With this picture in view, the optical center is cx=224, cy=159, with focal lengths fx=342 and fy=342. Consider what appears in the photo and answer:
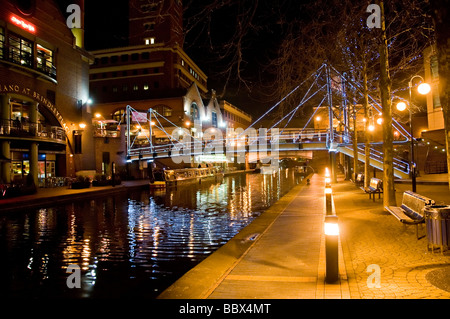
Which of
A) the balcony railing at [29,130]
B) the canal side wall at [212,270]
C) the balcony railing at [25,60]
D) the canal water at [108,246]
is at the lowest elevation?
the canal water at [108,246]

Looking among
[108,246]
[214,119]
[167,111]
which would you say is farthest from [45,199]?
[214,119]

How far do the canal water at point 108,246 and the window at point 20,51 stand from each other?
653 inches

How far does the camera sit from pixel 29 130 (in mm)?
27703

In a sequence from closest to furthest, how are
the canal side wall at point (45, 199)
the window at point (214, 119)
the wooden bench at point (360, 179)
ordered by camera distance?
the canal side wall at point (45, 199) < the wooden bench at point (360, 179) < the window at point (214, 119)

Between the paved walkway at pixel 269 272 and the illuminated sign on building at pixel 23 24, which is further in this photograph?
the illuminated sign on building at pixel 23 24

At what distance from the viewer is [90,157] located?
125ft

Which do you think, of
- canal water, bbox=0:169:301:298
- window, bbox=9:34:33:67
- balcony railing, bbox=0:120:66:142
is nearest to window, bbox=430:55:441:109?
canal water, bbox=0:169:301:298

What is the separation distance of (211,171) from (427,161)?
26467mm

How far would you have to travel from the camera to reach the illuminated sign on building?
28109mm

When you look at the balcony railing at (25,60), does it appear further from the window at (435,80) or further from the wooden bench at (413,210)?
the window at (435,80)

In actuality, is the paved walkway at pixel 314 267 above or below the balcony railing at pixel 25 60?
below

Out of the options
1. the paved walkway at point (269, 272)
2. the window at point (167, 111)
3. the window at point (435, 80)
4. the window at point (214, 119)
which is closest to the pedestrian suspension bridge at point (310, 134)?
the window at point (167, 111)

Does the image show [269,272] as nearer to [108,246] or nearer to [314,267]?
[314,267]

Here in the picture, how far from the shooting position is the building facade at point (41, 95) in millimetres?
27156
